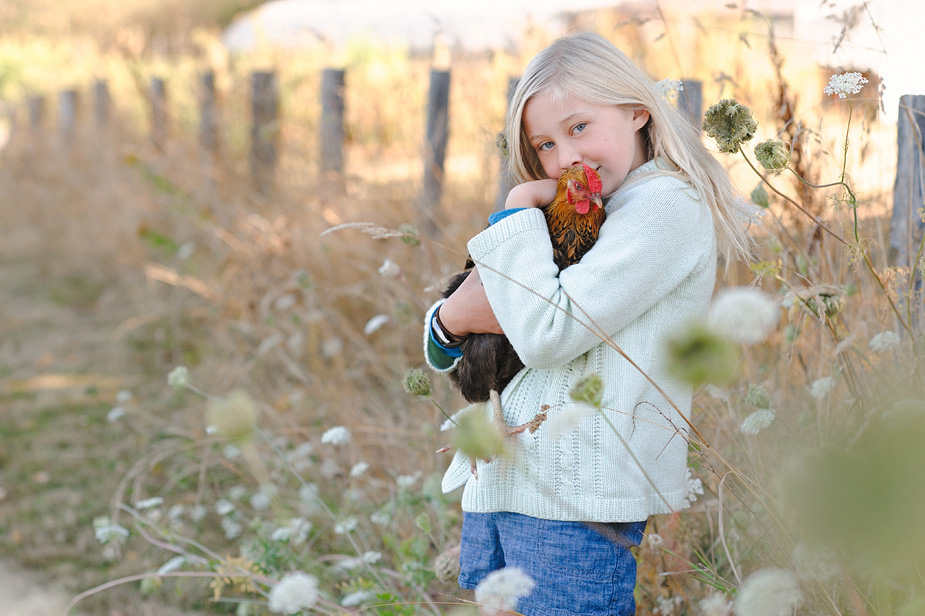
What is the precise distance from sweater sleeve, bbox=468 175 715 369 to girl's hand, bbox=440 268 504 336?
76mm

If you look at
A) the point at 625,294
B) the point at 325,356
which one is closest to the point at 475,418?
the point at 625,294

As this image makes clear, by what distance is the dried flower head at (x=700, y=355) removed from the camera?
2.39 feet

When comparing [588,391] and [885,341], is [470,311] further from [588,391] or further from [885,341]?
[885,341]

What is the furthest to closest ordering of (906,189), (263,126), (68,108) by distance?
(68,108), (263,126), (906,189)

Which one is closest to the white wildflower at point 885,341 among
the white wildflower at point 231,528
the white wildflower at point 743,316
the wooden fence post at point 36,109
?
the white wildflower at point 743,316

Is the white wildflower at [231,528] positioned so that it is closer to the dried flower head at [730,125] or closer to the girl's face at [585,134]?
the girl's face at [585,134]

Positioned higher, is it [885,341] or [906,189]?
[906,189]

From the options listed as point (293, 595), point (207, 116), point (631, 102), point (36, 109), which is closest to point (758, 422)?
point (631, 102)

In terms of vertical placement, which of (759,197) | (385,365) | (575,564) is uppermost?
(759,197)

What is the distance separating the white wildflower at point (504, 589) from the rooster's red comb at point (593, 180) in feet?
2.15

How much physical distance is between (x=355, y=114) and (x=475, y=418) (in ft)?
13.8

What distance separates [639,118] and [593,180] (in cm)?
25

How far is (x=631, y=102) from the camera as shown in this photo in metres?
1.36

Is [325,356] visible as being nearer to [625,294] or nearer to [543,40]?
[543,40]
